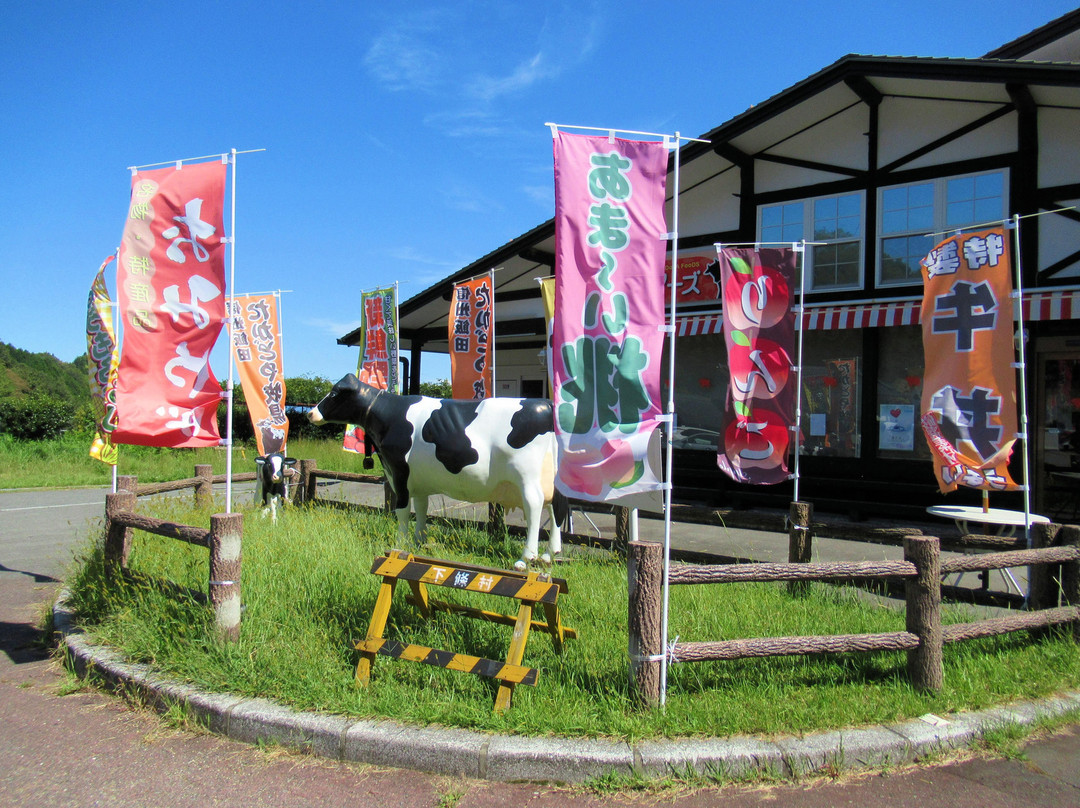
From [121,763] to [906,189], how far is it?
1061cm

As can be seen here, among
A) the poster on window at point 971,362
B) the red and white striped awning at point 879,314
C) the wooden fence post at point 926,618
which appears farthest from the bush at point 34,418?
the wooden fence post at point 926,618

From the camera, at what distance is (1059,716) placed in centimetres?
362

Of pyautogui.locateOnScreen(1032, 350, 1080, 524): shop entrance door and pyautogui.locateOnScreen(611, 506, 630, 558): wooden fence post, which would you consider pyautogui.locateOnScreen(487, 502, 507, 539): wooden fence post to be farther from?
pyautogui.locateOnScreen(1032, 350, 1080, 524): shop entrance door

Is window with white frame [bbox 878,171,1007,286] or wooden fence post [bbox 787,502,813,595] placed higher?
window with white frame [bbox 878,171,1007,286]

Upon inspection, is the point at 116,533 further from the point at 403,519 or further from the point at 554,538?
the point at 554,538

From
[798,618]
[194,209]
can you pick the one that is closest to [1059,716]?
[798,618]

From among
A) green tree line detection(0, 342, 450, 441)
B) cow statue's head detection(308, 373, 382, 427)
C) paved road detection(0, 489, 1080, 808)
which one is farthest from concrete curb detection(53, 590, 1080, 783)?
green tree line detection(0, 342, 450, 441)

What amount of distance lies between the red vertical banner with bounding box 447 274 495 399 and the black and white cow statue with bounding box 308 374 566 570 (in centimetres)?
356

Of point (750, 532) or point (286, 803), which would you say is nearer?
point (286, 803)

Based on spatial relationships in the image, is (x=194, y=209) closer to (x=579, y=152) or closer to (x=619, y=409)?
(x=579, y=152)

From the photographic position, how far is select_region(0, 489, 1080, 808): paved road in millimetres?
2934

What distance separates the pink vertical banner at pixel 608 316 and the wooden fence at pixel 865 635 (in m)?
0.50

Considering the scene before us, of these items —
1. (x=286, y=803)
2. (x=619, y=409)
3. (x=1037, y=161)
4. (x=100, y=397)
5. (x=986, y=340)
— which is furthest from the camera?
(x=1037, y=161)

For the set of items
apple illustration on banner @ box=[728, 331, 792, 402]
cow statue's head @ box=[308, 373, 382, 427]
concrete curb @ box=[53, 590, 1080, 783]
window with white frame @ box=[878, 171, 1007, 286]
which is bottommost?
concrete curb @ box=[53, 590, 1080, 783]
